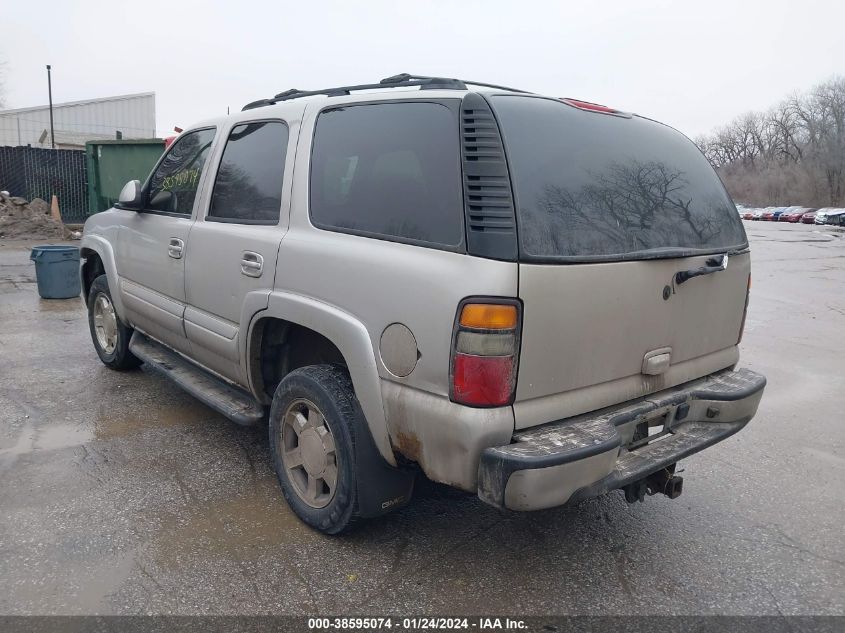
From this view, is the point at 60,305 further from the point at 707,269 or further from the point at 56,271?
the point at 707,269

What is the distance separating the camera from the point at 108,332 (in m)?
5.54

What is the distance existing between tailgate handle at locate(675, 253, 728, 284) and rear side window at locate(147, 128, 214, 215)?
2843mm

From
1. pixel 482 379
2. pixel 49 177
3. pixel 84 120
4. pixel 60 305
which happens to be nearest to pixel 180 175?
pixel 482 379

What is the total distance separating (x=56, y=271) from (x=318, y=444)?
23.1 ft

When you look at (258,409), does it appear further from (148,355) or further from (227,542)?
(148,355)

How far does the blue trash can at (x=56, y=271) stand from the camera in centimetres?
862

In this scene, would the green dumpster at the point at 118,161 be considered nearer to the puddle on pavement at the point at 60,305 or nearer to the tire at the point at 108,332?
the puddle on pavement at the point at 60,305

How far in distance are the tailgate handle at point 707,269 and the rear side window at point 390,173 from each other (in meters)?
1.07

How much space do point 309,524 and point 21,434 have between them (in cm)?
230

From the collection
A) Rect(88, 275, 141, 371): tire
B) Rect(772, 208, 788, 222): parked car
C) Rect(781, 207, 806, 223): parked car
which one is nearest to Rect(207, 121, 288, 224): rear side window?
Rect(88, 275, 141, 371): tire

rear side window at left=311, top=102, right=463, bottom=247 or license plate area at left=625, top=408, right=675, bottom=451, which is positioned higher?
rear side window at left=311, top=102, right=463, bottom=247

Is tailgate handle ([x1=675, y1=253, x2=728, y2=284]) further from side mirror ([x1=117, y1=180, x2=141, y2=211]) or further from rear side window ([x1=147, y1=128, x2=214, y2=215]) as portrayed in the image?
side mirror ([x1=117, y1=180, x2=141, y2=211])

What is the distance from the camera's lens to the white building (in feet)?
137

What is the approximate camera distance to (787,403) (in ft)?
18.0
